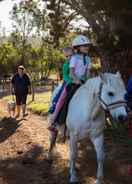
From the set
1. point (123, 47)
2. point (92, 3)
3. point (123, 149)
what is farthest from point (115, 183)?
point (92, 3)

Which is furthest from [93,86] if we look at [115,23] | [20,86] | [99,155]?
[20,86]

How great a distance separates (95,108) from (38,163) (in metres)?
2.67

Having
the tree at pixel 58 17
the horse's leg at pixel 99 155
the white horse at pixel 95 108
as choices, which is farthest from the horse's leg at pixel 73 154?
the tree at pixel 58 17

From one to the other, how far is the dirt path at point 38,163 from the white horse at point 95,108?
2.17 ft

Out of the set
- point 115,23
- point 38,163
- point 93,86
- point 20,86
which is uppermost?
point 115,23

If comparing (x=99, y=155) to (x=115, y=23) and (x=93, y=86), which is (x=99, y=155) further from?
(x=115, y=23)

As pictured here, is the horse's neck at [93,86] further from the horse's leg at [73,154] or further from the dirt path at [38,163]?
the dirt path at [38,163]

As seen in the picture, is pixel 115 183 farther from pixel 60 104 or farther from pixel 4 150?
pixel 4 150

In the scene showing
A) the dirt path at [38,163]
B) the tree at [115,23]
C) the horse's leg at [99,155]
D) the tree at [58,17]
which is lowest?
the dirt path at [38,163]

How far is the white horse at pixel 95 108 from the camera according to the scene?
765cm

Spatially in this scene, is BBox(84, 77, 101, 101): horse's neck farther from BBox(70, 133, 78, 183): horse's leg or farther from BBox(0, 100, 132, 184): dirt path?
BBox(0, 100, 132, 184): dirt path

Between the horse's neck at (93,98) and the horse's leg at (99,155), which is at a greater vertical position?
the horse's neck at (93,98)

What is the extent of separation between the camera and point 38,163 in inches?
409

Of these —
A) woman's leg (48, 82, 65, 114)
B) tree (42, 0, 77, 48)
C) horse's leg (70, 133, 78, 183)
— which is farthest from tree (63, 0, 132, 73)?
tree (42, 0, 77, 48)
